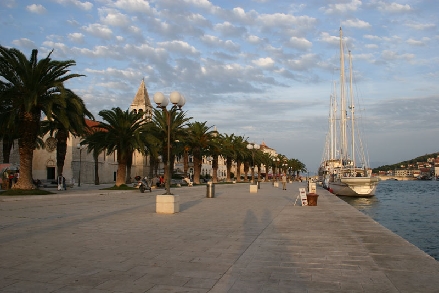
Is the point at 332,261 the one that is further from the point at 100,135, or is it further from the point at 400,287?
the point at 100,135

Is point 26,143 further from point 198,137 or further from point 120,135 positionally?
point 198,137

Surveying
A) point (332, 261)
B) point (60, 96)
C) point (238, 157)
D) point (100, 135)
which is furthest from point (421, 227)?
point (238, 157)

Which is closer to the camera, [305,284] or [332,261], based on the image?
[305,284]

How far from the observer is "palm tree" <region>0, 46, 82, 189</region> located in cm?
2273

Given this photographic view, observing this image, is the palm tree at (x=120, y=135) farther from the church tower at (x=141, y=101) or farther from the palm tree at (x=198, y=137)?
the church tower at (x=141, y=101)

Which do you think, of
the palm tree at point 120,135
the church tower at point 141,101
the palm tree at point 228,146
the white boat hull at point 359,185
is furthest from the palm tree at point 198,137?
the church tower at point 141,101

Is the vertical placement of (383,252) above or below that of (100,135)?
below

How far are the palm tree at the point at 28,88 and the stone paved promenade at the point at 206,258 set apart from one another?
1323cm

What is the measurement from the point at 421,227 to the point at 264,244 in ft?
46.2

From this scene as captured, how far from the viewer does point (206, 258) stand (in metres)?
6.82

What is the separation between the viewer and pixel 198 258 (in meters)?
6.80

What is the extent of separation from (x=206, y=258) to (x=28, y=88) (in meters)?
A: 20.2

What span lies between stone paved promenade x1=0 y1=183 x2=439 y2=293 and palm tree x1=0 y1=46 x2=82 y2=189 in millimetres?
13233

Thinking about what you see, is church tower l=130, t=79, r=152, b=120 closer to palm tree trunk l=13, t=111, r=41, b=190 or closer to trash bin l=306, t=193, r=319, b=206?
palm tree trunk l=13, t=111, r=41, b=190
